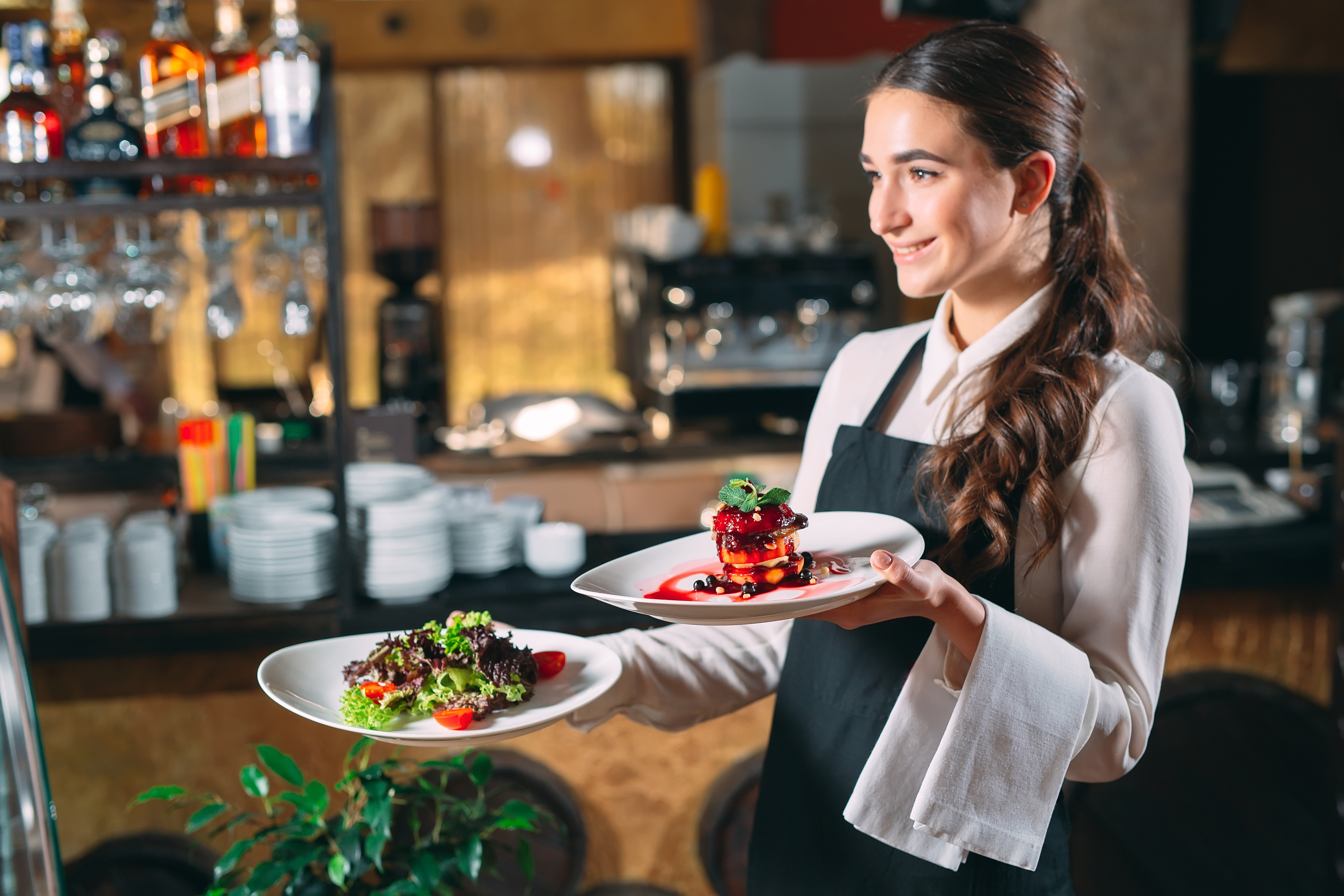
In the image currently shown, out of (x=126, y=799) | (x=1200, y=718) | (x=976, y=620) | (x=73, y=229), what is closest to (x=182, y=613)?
(x=126, y=799)

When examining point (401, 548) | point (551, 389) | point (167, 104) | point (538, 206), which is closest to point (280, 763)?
point (401, 548)

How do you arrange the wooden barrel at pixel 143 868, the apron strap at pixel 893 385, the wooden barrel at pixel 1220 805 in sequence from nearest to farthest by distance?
1. the apron strap at pixel 893 385
2. the wooden barrel at pixel 143 868
3. the wooden barrel at pixel 1220 805

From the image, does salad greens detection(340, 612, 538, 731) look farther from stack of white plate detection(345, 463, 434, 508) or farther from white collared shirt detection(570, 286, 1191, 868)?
stack of white plate detection(345, 463, 434, 508)

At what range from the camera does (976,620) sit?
3.41ft

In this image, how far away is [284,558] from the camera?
77.0 inches

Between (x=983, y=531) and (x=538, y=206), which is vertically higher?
(x=538, y=206)

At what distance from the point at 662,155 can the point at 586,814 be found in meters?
5.17

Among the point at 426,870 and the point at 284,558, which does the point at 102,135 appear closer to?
the point at 284,558

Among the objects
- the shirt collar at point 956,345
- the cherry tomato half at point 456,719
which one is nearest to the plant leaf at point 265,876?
the cherry tomato half at point 456,719

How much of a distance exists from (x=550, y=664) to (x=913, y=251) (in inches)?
22.4

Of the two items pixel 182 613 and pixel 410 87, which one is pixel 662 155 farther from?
pixel 182 613

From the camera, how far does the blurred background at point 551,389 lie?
75.5 inches

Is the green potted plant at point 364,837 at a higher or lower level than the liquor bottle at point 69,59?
lower

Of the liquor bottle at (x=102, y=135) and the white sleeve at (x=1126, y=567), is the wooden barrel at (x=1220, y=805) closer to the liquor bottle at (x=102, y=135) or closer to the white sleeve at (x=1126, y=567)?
the white sleeve at (x=1126, y=567)
